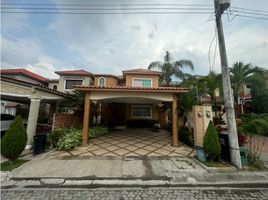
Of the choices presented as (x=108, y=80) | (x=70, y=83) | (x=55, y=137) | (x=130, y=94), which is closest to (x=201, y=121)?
(x=130, y=94)

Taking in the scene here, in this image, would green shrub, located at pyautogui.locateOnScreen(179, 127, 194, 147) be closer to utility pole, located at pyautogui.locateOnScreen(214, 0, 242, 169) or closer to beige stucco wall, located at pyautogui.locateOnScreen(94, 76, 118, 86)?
utility pole, located at pyautogui.locateOnScreen(214, 0, 242, 169)

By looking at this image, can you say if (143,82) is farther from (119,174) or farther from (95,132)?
(119,174)

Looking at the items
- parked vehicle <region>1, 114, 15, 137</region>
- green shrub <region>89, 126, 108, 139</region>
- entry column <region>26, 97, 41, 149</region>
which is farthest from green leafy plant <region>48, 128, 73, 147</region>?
parked vehicle <region>1, 114, 15, 137</region>

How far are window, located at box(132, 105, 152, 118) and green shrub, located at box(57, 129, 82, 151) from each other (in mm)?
8248

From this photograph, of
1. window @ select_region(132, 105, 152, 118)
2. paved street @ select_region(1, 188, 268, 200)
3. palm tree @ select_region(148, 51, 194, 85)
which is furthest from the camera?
palm tree @ select_region(148, 51, 194, 85)

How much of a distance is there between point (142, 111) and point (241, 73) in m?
10.1

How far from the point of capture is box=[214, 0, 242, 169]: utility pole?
488 cm

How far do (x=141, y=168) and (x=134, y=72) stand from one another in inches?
428

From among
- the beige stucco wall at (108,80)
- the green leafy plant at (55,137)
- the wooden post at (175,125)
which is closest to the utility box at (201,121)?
the wooden post at (175,125)

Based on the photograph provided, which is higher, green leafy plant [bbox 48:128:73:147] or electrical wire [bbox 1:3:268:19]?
electrical wire [bbox 1:3:268:19]

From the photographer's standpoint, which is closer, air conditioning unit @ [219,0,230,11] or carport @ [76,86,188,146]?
air conditioning unit @ [219,0,230,11]

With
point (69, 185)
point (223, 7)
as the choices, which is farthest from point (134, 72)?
point (69, 185)

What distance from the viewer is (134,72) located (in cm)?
1420

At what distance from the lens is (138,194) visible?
3422 millimetres
